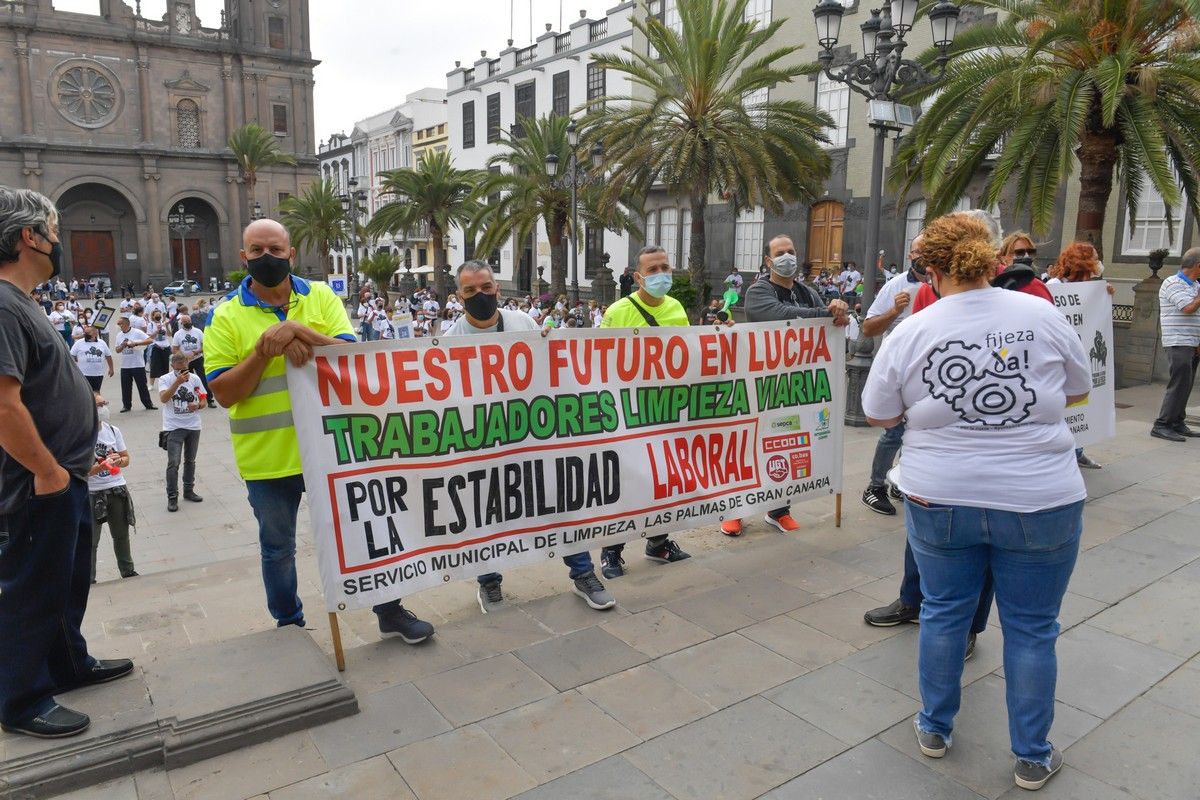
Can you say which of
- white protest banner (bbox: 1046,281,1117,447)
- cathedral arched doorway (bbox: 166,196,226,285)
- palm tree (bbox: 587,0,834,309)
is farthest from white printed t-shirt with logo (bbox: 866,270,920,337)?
cathedral arched doorway (bbox: 166,196,226,285)

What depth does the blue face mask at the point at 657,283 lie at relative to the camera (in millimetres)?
5004

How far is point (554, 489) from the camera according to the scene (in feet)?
14.0

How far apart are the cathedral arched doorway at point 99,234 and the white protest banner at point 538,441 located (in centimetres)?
6318

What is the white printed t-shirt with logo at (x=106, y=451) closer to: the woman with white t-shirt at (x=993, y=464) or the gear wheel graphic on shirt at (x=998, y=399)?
the woman with white t-shirt at (x=993, y=464)

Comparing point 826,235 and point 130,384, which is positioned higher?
point 826,235

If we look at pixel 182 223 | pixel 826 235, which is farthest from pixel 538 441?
pixel 182 223

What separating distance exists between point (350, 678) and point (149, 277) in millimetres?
62233

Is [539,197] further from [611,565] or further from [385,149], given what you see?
[385,149]

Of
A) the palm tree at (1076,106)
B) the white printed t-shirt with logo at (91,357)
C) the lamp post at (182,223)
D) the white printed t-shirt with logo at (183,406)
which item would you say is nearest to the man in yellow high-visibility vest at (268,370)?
the white printed t-shirt with logo at (183,406)

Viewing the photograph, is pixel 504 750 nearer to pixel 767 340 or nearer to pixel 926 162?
pixel 767 340

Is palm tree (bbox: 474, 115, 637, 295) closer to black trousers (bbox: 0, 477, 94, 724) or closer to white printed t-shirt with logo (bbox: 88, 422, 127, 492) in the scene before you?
white printed t-shirt with logo (bbox: 88, 422, 127, 492)

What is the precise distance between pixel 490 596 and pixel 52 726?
6.81 feet

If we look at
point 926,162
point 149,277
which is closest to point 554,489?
point 926,162

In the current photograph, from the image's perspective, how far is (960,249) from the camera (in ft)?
9.22
